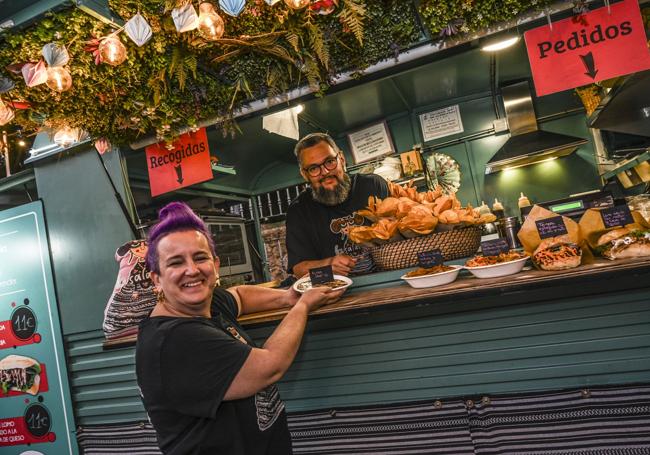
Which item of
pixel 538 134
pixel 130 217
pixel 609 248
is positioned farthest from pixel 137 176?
pixel 538 134

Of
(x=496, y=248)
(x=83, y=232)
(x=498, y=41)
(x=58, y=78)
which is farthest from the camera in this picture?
(x=83, y=232)

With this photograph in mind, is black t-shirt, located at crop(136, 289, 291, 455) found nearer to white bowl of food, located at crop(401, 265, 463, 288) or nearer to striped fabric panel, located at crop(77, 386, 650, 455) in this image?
striped fabric panel, located at crop(77, 386, 650, 455)

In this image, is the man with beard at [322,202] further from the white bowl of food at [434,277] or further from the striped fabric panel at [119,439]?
the striped fabric panel at [119,439]

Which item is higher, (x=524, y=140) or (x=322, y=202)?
(x=524, y=140)

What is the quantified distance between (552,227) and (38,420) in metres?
3.59

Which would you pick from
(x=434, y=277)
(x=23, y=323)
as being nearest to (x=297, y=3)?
(x=434, y=277)

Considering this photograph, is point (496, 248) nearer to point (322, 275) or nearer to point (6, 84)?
point (322, 275)

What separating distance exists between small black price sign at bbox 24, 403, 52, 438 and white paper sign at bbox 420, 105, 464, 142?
15.9 feet

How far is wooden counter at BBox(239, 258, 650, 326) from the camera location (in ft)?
4.11

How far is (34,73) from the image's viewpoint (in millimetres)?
1915

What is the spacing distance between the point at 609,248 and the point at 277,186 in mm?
4282

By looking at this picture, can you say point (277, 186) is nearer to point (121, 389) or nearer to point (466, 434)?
point (121, 389)

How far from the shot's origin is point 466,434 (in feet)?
5.59

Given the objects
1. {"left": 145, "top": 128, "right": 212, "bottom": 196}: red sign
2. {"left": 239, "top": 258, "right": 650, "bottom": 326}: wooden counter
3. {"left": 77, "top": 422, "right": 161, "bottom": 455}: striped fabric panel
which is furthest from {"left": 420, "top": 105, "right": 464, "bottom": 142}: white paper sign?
{"left": 77, "top": 422, "right": 161, "bottom": 455}: striped fabric panel
